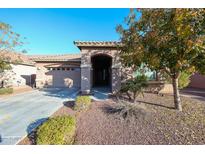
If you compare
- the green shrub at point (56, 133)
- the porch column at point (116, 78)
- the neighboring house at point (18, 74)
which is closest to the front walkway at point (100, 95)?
the porch column at point (116, 78)

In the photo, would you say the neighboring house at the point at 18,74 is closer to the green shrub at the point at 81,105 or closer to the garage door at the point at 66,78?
the garage door at the point at 66,78

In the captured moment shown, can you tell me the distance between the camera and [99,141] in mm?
4191

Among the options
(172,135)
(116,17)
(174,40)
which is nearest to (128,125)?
(172,135)

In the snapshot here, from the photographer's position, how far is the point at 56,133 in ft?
11.8

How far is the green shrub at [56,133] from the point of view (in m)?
3.53

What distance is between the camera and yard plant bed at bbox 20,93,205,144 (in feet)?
13.9

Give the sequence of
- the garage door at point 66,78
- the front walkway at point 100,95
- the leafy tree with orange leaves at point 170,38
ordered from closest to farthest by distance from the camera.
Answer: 1. the leafy tree with orange leaves at point 170,38
2. the front walkway at point 100,95
3. the garage door at point 66,78

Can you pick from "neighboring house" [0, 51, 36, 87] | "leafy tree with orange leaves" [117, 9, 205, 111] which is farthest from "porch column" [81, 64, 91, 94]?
"neighboring house" [0, 51, 36, 87]

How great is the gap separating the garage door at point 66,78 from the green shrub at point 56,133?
13.4 metres

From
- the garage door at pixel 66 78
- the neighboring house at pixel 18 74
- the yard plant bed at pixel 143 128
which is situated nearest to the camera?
the yard plant bed at pixel 143 128

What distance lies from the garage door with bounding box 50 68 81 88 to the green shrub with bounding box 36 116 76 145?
44.0ft

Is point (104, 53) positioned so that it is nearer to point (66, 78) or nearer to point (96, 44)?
point (96, 44)

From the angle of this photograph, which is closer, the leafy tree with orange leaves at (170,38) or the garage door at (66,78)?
the leafy tree with orange leaves at (170,38)

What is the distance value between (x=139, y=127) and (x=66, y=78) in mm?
13860
